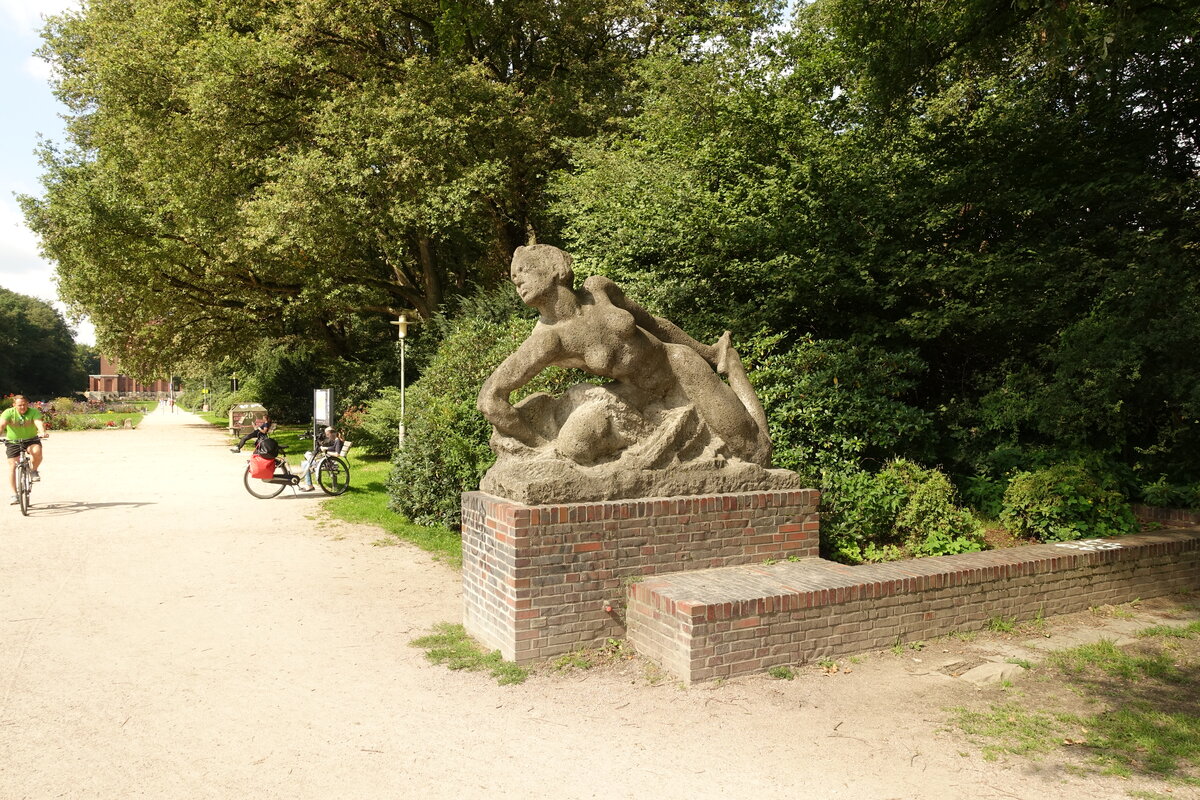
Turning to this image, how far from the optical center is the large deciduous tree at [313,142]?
51.5 ft

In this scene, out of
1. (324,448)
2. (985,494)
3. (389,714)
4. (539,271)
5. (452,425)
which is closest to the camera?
(389,714)

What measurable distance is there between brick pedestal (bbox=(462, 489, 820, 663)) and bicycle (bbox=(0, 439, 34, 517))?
8576mm

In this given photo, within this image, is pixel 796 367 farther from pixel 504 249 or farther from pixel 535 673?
pixel 504 249

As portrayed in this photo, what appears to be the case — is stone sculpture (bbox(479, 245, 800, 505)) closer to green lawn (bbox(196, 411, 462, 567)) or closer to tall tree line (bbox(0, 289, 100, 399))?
green lawn (bbox(196, 411, 462, 567))

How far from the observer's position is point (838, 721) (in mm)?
4285

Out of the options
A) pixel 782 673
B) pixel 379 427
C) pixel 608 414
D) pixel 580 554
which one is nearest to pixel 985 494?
pixel 782 673

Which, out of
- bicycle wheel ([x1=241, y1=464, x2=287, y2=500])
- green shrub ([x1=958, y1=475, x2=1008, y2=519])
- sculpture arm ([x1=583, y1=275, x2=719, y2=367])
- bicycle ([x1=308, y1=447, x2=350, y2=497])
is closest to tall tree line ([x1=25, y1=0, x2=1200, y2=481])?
green shrub ([x1=958, y1=475, x2=1008, y2=519])

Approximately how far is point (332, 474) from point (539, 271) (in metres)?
9.13

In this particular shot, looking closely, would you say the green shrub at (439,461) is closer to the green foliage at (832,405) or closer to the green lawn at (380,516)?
the green lawn at (380,516)

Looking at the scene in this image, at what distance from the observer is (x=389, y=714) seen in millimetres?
4320

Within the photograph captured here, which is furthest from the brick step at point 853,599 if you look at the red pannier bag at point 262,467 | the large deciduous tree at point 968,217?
the red pannier bag at point 262,467

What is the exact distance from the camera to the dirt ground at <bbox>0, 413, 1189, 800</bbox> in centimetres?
355

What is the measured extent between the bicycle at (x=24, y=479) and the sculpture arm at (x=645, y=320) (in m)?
9.66

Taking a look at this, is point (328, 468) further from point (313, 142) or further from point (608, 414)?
point (608, 414)
